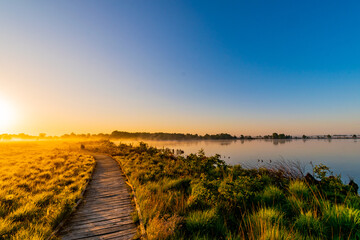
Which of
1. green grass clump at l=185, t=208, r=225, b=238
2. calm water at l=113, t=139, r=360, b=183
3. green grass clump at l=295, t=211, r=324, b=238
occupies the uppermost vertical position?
green grass clump at l=295, t=211, r=324, b=238

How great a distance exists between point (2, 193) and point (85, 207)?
4.56m

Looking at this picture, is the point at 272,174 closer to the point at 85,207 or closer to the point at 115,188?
the point at 115,188

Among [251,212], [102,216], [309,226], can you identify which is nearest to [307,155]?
[251,212]

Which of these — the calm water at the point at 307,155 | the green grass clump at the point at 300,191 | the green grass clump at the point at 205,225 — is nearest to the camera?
the green grass clump at the point at 205,225

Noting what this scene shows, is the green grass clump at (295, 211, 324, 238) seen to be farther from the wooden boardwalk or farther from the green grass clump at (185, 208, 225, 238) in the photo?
the wooden boardwalk

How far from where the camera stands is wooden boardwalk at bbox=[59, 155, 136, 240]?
4496mm

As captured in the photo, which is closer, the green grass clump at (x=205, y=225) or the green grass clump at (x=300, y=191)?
the green grass clump at (x=205, y=225)

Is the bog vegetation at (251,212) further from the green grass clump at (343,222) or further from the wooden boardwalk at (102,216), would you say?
the wooden boardwalk at (102,216)

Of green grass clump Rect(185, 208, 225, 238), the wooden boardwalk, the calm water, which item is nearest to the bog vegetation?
green grass clump Rect(185, 208, 225, 238)

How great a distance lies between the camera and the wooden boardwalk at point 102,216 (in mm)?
4496

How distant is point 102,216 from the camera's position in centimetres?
553

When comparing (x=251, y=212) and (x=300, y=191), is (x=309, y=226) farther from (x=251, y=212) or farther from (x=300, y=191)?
(x=300, y=191)

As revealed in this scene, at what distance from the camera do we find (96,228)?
15.6 feet

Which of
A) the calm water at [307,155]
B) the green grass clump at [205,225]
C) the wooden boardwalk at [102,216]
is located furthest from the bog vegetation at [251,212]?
the calm water at [307,155]
